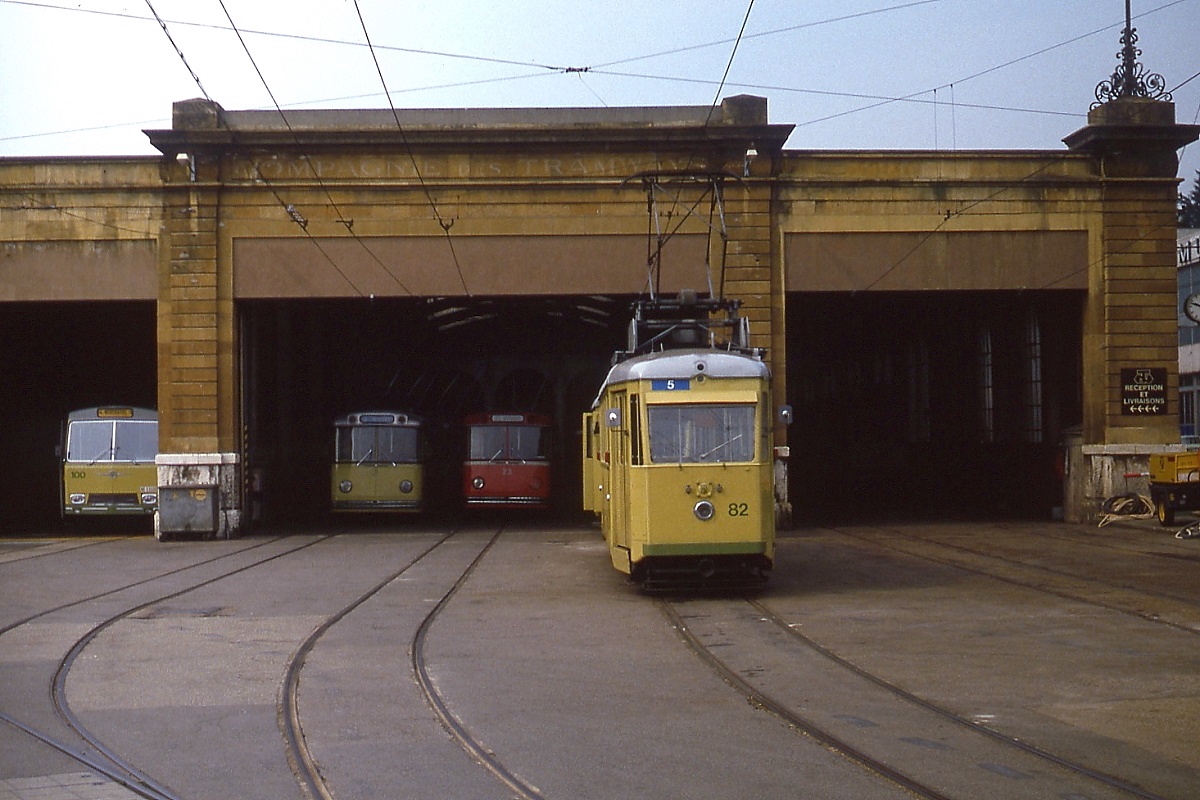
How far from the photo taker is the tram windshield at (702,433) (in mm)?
15336

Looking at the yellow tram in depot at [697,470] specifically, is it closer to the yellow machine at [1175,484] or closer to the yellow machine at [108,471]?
the yellow machine at [1175,484]

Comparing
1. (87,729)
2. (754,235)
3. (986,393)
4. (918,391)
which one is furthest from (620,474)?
(918,391)

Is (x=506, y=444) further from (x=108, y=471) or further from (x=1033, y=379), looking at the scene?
(x=1033, y=379)

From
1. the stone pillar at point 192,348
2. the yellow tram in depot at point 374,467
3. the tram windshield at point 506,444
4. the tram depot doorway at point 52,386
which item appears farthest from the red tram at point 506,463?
the tram depot doorway at point 52,386

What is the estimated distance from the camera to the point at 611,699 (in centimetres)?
942

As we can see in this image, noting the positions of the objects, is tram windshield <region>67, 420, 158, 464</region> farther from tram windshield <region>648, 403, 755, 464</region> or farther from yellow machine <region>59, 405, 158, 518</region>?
tram windshield <region>648, 403, 755, 464</region>

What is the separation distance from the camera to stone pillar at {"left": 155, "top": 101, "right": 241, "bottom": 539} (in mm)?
26922

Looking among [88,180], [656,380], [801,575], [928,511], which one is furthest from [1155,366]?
[88,180]

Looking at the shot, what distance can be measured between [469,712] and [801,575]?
9848 millimetres

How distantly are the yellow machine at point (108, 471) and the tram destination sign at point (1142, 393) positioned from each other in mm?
19355

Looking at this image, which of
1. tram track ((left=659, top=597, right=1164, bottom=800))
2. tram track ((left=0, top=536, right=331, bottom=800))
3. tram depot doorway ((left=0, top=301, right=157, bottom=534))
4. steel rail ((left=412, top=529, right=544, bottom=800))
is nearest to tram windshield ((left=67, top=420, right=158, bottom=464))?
tram depot doorway ((left=0, top=301, right=157, bottom=534))

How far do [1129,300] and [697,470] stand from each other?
1548cm

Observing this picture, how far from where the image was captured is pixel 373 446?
30.8 meters

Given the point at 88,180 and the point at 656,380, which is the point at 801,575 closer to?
the point at 656,380
